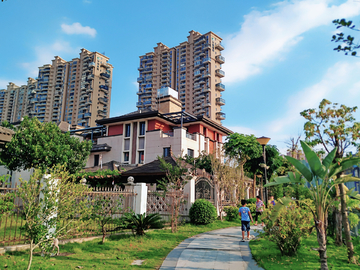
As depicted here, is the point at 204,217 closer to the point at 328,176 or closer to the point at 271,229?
the point at 271,229

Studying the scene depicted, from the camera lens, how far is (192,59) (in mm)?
89188

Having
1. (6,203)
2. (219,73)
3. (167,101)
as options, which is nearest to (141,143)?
(167,101)

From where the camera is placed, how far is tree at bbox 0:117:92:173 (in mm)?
21594

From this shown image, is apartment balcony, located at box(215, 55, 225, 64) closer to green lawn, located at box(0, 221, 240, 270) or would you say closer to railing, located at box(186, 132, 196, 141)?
railing, located at box(186, 132, 196, 141)

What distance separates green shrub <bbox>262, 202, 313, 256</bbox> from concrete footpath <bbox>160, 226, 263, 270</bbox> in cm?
96

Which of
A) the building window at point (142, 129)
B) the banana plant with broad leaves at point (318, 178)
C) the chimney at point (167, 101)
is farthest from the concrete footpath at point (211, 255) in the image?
the chimney at point (167, 101)

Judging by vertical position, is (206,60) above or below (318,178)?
above

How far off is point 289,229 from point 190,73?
85.5 metres

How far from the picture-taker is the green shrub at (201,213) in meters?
14.7

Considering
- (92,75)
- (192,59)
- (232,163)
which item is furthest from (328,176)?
(92,75)

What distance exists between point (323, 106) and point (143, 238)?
27.9ft

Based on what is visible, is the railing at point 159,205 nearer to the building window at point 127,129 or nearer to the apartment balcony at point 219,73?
the building window at point 127,129

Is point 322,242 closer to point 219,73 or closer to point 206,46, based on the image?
point 219,73

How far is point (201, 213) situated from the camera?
14734mm
